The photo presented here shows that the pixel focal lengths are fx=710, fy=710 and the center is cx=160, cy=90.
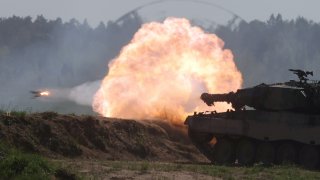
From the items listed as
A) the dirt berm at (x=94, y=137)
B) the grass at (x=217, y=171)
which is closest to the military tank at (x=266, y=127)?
the dirt berm at (x=94, y=137)

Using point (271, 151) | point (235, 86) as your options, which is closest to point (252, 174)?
point (271, 151)

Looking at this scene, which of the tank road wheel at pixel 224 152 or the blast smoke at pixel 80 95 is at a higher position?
the blast smoke at pixel 80 95

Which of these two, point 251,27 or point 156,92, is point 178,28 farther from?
point 251,27

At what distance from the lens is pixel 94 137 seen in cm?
3177

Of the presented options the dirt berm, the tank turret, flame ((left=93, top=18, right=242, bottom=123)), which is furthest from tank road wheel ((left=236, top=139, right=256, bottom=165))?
flame ((left=93, top=18, right=242, bottom=123))

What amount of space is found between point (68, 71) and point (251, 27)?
28246 millimetres

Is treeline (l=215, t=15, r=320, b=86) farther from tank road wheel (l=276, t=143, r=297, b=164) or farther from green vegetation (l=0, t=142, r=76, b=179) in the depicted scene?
green vegetation (l=0, t=142, r=76, b=179)

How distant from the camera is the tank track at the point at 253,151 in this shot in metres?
28.1

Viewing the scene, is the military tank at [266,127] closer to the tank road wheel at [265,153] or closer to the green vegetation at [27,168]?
the tank road wheel at [265,153]

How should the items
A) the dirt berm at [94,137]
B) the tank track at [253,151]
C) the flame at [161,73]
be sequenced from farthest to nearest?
the flame at [161,73], the dirt berm at [94,137], the tank track at [253,151]

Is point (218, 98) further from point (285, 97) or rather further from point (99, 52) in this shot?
point (99, 52)

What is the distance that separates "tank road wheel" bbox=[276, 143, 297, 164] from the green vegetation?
39.1ft

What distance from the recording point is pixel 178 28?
41.9 meters

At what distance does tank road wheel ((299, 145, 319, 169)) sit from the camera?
27827 mm
